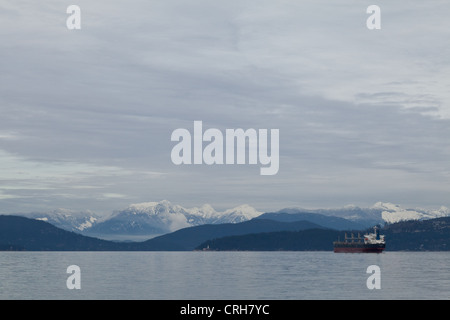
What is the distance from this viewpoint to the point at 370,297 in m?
100

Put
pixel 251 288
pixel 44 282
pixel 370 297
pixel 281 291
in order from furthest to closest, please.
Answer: pixel 44 282, pixel 251 288, pixel 281 291, pixel 370 297
